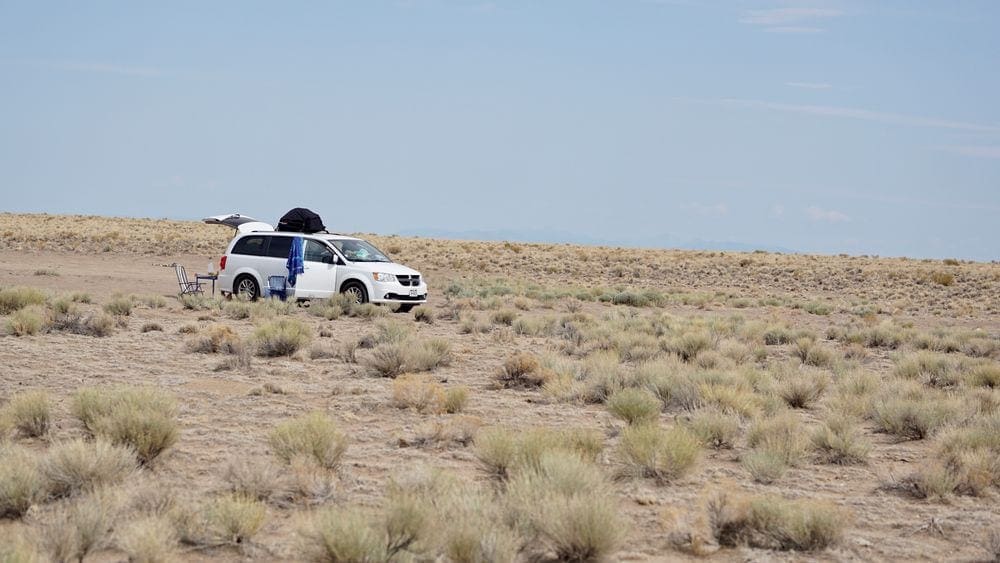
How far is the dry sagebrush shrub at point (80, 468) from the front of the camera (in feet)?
24.2

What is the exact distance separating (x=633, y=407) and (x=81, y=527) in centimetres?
636

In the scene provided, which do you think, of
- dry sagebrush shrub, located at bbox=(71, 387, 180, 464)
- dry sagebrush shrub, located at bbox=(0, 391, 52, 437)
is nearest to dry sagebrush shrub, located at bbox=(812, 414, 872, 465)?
dry sagebrush shrub, located at bbox=(71, 387, 180, 464)

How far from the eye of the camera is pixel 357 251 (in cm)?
2434

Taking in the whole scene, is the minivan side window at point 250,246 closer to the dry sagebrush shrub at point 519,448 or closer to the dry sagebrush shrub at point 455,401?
the dry sagebrush shrub at point 455,401

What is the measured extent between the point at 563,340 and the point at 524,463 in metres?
11.5

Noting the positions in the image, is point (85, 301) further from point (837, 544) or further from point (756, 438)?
point (837, 544)

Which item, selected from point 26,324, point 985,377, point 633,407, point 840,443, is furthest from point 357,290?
point 840,443

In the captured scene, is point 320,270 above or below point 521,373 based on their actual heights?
above

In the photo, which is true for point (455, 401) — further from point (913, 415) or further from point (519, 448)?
point (913, 415)

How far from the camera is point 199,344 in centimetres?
1620

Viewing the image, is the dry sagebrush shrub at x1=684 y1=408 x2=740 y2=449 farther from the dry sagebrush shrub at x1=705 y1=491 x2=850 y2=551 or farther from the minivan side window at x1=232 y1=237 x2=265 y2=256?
the minivan side window at x1=232 y1=237 x2=265 y2=256

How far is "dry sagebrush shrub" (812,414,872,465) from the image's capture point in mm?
9820

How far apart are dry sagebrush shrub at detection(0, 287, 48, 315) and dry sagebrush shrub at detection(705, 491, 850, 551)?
17.4 metres

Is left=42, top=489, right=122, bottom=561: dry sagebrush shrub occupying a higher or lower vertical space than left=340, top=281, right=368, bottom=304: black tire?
lower
